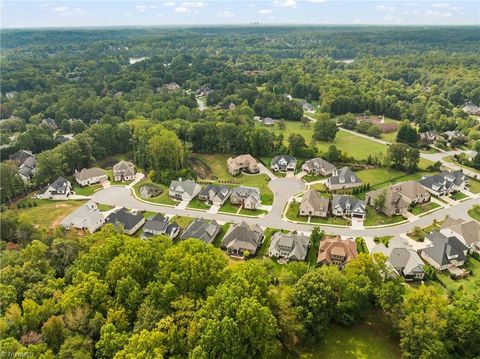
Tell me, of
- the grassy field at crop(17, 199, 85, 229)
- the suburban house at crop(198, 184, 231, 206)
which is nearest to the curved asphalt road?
the suburban house at crop(198, 184, 231, 206)

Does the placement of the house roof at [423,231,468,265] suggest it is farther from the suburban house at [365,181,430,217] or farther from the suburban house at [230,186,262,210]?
the suburban house at [230,186,262,210]

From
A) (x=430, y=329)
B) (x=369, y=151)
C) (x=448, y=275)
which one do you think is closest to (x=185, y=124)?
(x=369, y=151)

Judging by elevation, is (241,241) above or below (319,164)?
above

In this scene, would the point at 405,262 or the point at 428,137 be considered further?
the point at 428,137

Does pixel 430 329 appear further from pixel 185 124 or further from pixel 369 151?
pixel 185 124

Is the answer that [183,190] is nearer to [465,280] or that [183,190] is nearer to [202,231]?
[202,231]

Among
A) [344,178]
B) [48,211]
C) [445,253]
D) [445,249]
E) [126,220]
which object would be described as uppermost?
[445,249]

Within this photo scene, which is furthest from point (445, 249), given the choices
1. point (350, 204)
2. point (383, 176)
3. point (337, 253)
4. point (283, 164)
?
point (283, 164)
